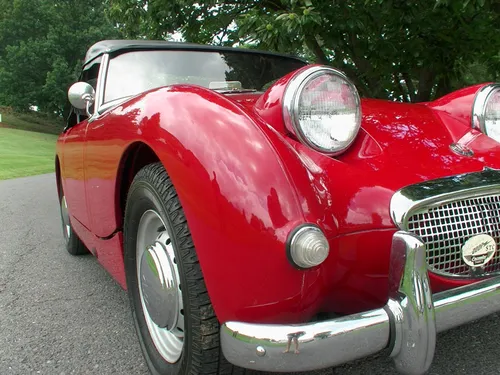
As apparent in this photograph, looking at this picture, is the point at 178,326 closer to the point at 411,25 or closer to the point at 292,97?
the point at 292,97

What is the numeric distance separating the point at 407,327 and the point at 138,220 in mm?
1045

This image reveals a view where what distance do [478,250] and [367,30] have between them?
15.6ft

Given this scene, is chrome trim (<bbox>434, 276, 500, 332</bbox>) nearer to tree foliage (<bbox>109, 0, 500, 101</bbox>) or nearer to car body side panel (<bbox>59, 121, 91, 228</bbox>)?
car body side panel (<bbox>59, 121, 91, 228</bbox>)

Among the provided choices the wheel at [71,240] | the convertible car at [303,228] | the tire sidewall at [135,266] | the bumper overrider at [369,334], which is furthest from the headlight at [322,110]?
the wheel at [71,240]

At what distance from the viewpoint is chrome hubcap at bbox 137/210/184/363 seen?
1503 mm

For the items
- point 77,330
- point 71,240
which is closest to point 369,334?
point 77,330

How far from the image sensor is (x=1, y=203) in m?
6.85

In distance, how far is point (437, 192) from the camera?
1314 millimetres

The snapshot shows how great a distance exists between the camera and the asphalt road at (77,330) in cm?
176

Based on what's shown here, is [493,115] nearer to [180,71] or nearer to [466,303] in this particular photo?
[466,303]

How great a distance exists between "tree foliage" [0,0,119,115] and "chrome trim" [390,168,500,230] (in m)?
32.5

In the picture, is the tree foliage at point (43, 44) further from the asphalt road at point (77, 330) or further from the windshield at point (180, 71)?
the windshield at point (180, 71)

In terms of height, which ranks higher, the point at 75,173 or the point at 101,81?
the point at 101,81

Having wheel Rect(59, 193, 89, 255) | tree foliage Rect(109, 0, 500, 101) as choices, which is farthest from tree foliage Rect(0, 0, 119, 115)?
wheel Rect(59, 193, 89, 255)
